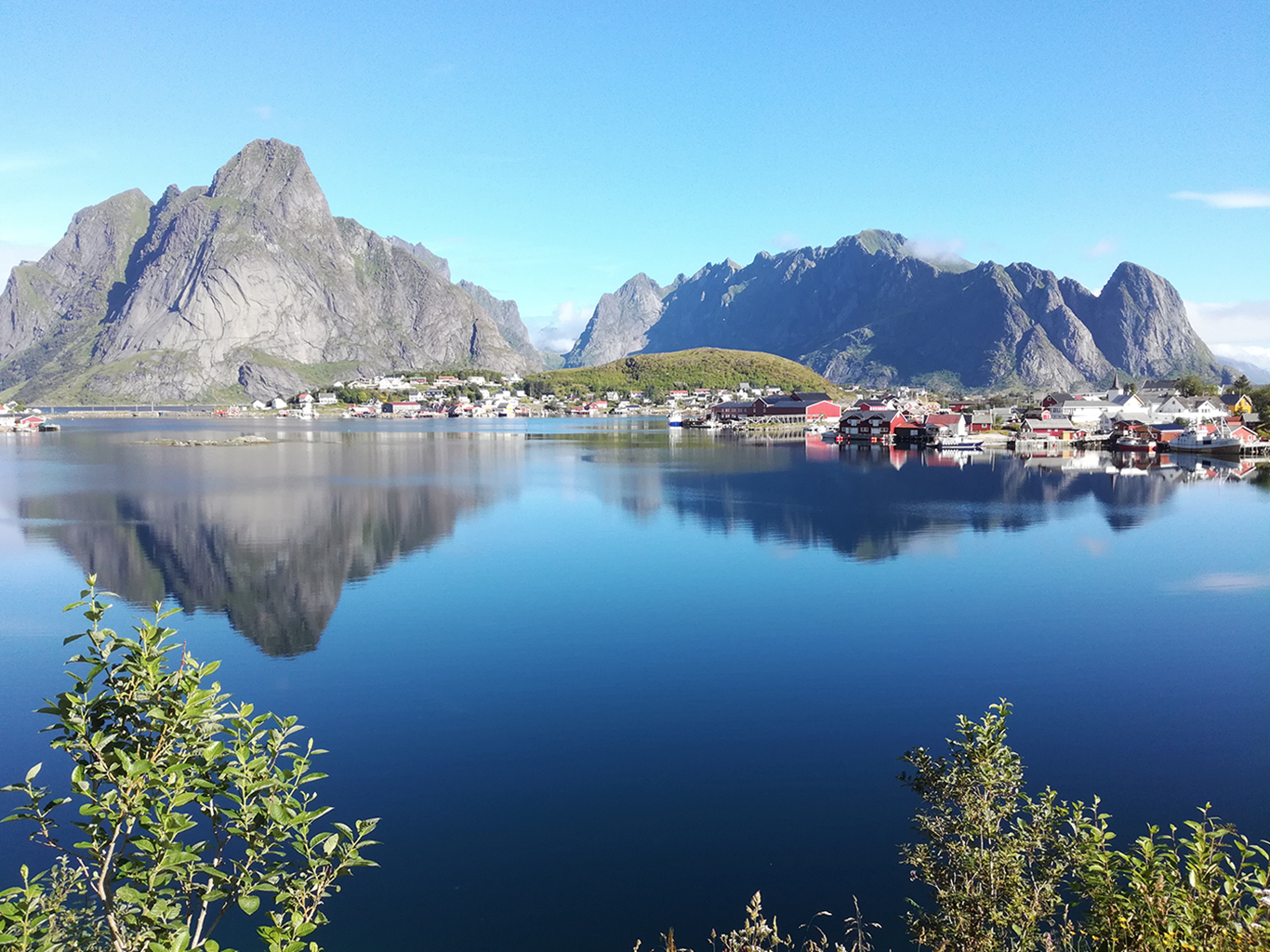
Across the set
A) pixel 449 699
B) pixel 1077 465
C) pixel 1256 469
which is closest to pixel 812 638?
pixel 449 699

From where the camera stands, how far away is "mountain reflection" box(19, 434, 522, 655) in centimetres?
2072

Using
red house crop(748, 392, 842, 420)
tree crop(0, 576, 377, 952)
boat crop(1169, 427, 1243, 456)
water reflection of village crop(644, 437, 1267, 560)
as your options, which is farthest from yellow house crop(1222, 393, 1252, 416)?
tree crop(0, 576, 377, 952)

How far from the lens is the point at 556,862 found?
359 inches

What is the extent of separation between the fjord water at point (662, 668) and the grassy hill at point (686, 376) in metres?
131

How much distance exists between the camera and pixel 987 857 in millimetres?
6168

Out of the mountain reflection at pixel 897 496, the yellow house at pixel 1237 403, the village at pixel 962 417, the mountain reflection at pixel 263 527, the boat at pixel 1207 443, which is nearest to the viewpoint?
the mountain reflection at pixel 263 527

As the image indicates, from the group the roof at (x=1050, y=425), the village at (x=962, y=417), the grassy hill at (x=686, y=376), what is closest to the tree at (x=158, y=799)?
the village at (x=962, y=417)

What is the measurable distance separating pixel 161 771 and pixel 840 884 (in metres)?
7.50

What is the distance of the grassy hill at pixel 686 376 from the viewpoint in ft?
550

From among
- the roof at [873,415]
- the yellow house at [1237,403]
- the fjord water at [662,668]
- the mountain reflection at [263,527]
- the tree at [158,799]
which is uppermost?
the yellow house at [1237,403]

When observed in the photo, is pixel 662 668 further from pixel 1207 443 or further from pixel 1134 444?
pixel 1134 444

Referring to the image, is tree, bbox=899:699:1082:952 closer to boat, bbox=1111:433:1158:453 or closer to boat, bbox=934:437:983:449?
boat, bbox=934:437:983:449

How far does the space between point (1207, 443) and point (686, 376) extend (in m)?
117

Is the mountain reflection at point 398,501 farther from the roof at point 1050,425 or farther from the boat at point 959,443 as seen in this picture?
the roof at point 1050,425
